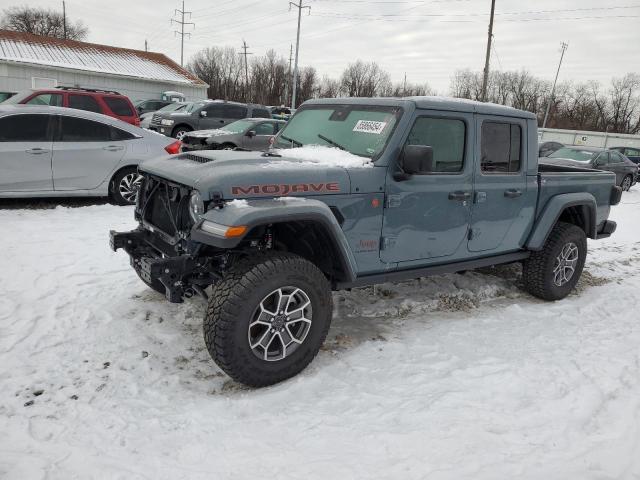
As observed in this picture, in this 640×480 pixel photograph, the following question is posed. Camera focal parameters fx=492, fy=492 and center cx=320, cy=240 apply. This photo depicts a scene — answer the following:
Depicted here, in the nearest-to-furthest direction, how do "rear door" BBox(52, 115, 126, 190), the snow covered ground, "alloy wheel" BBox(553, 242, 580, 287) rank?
1. the snow covered ground
2. "alloy wheel" BBox(553, 242, 580, 287)
3. "rear door" BBox(52, 115, 126, 190)

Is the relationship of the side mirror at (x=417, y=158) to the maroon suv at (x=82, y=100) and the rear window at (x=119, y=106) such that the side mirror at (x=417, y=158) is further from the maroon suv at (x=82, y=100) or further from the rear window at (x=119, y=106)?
the rear window at (x=119, y=106)

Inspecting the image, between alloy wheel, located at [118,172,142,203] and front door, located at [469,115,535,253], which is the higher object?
front door, located at [469,115,535,253]

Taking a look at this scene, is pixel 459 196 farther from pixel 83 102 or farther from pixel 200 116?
pixel 200 116

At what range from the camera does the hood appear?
10.3ft

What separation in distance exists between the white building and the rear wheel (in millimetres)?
19612

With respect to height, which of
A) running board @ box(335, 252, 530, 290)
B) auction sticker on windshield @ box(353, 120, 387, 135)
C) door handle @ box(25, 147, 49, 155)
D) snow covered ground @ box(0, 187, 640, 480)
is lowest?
snow covered ground @ box(0, 187, 640, 480)

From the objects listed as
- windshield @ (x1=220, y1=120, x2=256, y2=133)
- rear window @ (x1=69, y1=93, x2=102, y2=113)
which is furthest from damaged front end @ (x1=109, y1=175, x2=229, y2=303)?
windshield @ (x1=220, y1=120, x2=256, y2=133)

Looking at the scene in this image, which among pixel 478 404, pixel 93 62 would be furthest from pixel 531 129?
pixel 93 62

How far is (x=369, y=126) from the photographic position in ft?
12.9

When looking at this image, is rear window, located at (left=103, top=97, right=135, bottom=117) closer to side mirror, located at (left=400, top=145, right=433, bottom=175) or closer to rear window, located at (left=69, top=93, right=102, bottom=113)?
rear window, located at (left=69, top=93, right=102, bottom=113)

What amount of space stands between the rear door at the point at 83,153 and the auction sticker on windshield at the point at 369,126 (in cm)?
514

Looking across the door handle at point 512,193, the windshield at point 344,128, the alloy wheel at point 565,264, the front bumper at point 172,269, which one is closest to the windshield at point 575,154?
the alloy wheel at point 565,264

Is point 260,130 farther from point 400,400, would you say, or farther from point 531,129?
point 400,400

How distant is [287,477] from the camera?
250 cm
